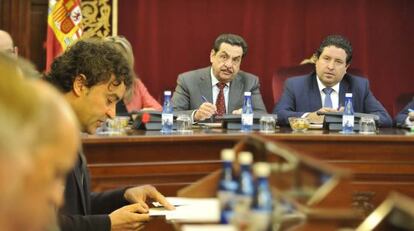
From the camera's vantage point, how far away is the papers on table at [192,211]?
219 centimetres

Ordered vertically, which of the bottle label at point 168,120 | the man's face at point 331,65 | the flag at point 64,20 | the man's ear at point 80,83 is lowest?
the bottle label at point 168,120

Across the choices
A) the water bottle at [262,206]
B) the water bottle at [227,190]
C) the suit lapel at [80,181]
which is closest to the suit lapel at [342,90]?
the suit lapel at [80,181]

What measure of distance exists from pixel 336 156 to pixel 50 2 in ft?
10.2

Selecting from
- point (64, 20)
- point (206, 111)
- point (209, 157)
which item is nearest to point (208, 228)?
point (209, 157)

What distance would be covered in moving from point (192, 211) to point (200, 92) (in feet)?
11.1

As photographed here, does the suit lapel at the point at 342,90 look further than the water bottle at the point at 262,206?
Yes

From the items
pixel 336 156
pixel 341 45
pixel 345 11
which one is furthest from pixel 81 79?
pixel 345 11

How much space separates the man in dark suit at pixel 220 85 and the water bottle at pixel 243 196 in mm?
3816

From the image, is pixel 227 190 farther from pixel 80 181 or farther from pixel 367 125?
pixel 367 125

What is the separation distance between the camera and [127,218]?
9.33 feet

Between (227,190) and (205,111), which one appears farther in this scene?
(205,111)

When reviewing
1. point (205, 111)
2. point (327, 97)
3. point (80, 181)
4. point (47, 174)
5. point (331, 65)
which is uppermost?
point (331, 65)

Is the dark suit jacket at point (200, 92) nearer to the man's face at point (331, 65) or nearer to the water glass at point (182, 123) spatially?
the man's face at point (331, 65)

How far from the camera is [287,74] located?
625 cm
